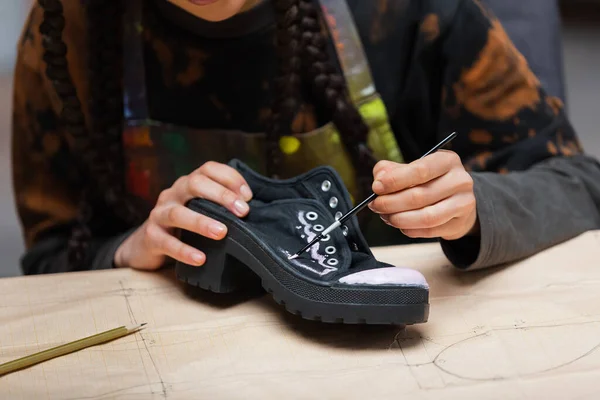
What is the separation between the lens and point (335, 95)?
896mm

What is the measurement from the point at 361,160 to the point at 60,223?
0.41 m

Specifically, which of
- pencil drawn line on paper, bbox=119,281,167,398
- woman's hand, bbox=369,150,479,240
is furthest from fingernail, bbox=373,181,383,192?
pencil drawn line on paper, bbox=119,281,167,398

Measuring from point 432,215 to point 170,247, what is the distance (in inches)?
10.1

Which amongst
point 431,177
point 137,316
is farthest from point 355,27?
point 137,316

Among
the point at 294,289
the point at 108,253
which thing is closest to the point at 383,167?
the point at 294,289

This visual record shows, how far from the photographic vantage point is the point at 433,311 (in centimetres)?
69

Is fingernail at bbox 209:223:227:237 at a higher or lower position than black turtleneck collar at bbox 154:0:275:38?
lower

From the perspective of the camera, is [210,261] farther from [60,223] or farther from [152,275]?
[60,223]

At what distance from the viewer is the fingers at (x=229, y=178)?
72 centimetres

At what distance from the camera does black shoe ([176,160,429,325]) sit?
608 millimetres

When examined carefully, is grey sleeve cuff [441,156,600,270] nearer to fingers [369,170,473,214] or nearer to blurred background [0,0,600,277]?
fingers [369,170,473,214]

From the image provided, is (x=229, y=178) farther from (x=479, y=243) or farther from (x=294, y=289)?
(x=479, y=243)

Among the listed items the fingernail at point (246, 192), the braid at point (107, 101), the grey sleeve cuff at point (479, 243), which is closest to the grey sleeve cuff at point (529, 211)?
the grey sleeve cuff at point (479, 243)

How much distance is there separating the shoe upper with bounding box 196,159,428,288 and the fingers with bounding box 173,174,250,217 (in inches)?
0.6
